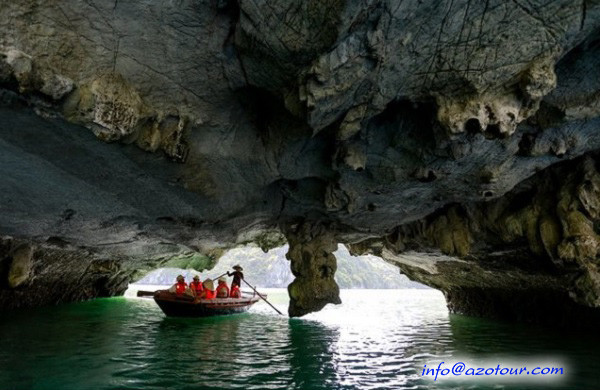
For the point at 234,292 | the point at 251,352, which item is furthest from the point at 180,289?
the point at 251,352

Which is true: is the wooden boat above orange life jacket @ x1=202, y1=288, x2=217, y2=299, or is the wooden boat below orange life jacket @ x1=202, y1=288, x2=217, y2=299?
below

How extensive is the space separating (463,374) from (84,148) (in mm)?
10251

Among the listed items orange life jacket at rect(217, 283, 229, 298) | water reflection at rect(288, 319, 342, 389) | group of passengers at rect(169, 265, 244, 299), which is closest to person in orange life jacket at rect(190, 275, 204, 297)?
group of passengers at rect(169, 265, 244, 299)

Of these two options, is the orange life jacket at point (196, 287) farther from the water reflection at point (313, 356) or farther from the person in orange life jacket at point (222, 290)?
the water reflection at point (313, 356)

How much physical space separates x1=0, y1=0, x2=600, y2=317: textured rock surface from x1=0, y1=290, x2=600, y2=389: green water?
2.51m

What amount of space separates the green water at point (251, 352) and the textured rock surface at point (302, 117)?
8.22ft

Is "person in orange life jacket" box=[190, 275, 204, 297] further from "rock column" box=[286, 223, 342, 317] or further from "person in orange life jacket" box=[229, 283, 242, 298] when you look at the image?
"rock column" box=[286, 223, 342, 317]

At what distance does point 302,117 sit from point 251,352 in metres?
7.14

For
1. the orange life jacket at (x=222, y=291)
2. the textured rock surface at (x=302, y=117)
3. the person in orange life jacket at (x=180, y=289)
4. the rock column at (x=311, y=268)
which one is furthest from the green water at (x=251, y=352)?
the orange life jacket at (x=222, y=291)

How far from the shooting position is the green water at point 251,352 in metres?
8.41

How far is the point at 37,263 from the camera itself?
1802cm

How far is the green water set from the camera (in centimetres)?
841

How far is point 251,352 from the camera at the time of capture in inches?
461

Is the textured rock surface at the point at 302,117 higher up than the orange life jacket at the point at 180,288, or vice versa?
the textured rock surface at the point at 302,117
